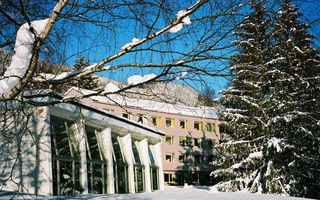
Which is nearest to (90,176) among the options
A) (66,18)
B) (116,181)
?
(116,181)

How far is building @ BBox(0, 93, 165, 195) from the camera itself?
844 centimetres

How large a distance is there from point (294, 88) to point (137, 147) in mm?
9237

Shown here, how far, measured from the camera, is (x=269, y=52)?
3.18m

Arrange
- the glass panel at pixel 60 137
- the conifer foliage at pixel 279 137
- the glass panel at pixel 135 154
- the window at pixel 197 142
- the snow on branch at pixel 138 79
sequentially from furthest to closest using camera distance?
the window at pixel 197 142 < the conifer foliage at pixel 279 137 < the glass panel at pixel 135 154 < the glass panel at pixel 60 137 < the snow on branch at pixel 138 79

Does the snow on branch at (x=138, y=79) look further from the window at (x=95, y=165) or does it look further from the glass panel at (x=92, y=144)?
the glass panel at (x=92, y=144)

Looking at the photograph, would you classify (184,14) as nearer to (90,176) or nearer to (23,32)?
(23,32)

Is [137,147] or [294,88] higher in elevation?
[294,88]

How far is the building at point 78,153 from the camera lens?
8.44m

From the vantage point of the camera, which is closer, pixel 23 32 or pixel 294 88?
pixel 23 32

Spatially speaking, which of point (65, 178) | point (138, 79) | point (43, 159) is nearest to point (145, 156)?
point (65, 178)

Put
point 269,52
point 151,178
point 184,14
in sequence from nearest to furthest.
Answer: point 184,14 < point 269,52 < point 151,178

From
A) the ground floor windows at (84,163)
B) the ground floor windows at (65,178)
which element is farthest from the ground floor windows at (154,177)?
the ground floor windows at (65,178)

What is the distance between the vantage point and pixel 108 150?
41.3 ft

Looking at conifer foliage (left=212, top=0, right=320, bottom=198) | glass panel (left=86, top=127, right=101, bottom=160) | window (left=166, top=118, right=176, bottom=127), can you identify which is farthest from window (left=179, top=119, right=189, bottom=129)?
glass panel (left=86, top=127, right=101, bottom=160)
